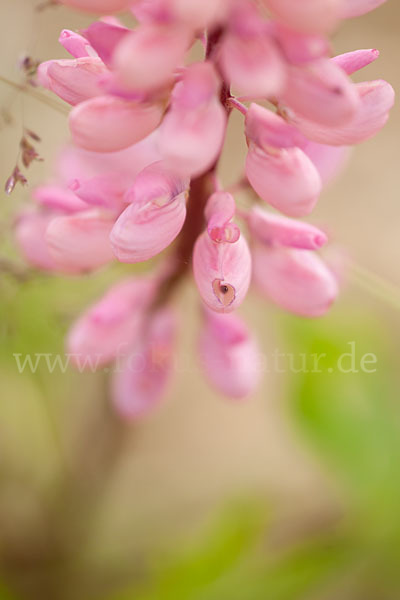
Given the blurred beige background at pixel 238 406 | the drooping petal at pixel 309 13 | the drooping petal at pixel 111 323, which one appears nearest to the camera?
the drooping petal at pixel 309 13

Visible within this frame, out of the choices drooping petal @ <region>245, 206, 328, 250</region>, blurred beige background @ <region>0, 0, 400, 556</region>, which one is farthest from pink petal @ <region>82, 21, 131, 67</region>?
blurred beige background @ <region>0, 0, 400, 556</region>

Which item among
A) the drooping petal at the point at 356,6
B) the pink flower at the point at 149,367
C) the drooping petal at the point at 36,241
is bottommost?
the pink flower at the point at 149,367

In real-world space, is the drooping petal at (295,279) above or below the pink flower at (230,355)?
above

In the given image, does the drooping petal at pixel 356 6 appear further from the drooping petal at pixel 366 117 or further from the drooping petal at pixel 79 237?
the drooping petal at pixel 79 237

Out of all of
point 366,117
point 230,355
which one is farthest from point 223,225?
point 230,355

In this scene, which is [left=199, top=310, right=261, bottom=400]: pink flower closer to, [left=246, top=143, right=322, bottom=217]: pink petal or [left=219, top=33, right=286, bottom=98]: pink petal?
[left=246, top=143, right=322, bottom=217]: pink petal

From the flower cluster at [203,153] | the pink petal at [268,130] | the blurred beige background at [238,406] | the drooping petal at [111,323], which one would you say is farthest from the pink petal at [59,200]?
the blurred beige background at [238,406]

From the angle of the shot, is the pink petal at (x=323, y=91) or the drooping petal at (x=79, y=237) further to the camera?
the drooping petal at (x=79, y=237)
